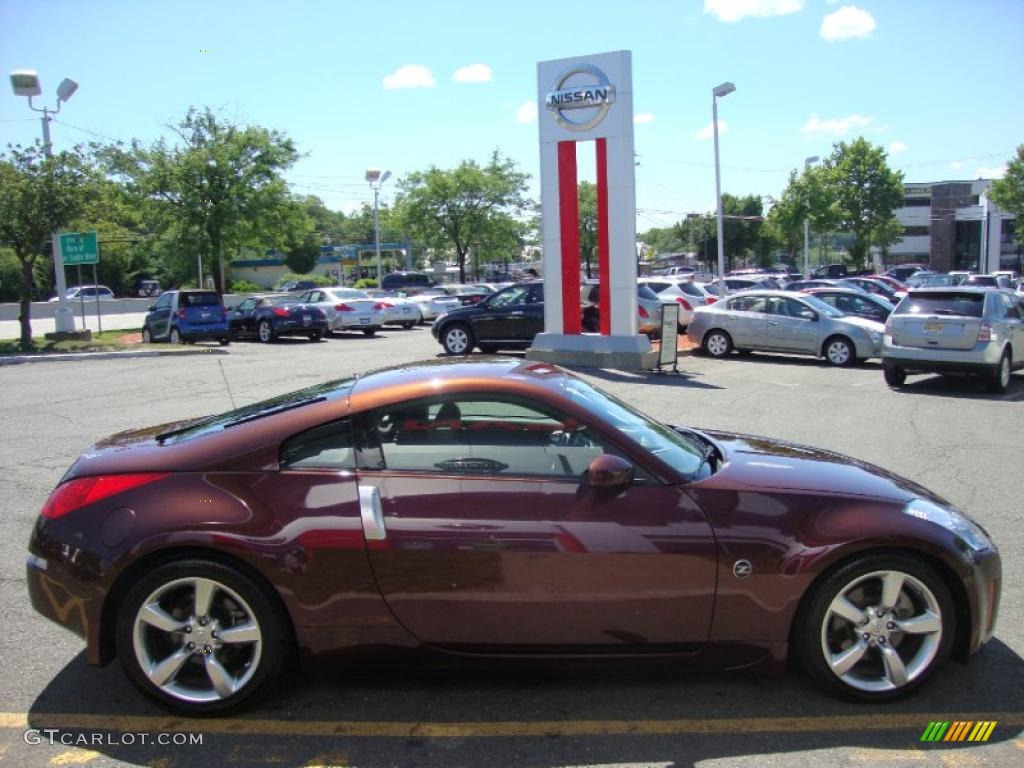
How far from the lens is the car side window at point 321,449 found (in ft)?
11.6

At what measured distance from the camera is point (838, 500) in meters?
3.53

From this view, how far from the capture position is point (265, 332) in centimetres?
2356

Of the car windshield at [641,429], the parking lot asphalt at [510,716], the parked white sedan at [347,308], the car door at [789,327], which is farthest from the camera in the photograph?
the parked white sedan at [347,308]

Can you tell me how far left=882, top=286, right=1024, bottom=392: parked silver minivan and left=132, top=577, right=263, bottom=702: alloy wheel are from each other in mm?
12371

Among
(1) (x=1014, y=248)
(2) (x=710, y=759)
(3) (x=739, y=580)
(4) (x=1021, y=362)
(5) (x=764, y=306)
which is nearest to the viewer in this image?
(2) (x=710, y=759)

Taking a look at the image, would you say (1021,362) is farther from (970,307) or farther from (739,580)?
(739,580)

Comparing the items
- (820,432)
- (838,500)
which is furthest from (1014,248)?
(838,500)

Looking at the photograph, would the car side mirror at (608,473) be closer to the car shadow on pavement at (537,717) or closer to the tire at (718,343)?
the car shadow on pavement at (537,717)

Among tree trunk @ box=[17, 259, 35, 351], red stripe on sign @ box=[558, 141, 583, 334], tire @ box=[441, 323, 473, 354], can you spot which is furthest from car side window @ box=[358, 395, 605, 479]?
tree trunk @ box=[17, 259, 35, 351]

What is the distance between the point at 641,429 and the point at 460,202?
155 ft

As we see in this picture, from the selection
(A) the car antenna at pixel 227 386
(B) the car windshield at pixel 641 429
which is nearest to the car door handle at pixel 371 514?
(B) the car windshield at pixel 641 429

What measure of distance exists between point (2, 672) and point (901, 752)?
392 cm

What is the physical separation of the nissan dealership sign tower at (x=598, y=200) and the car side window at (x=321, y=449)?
12.3 metres

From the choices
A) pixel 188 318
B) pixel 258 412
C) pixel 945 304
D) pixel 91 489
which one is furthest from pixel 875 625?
pixel 188 318
